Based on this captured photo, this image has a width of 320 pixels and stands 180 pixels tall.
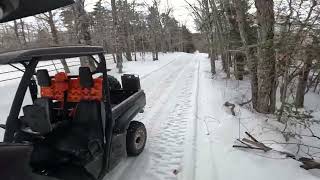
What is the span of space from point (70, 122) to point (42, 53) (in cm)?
169

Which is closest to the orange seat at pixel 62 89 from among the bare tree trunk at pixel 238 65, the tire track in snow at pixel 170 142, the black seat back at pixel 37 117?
the black seat back at pixel 37 117

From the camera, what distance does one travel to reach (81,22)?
57.5ft

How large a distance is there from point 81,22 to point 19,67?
45.1ft

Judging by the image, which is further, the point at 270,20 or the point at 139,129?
the point at 270,20

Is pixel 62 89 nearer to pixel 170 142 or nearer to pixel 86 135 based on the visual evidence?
pixel 86 135

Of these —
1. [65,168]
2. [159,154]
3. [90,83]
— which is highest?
[90,83]

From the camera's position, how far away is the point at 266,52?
7.80 metres

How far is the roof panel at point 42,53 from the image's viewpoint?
341 cm

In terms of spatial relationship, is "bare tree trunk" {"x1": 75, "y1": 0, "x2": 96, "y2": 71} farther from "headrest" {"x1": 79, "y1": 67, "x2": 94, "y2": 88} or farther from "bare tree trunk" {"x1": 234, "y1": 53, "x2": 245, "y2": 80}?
"headrest" {"x1": 79, "y1": 67, "x2": 94, "y2": 88}

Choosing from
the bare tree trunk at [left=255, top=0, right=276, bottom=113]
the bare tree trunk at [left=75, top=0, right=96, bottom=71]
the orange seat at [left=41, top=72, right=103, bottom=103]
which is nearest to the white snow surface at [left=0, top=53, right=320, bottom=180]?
the bare tree trunk at [left=255, top=0, right=276, bottom=113]

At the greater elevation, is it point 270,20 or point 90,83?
point 270,20

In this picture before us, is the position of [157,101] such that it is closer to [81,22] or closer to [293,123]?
[293,123]

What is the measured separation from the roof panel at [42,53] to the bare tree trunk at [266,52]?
4.48 metres

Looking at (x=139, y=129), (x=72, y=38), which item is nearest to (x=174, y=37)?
(x=72, y=38)
